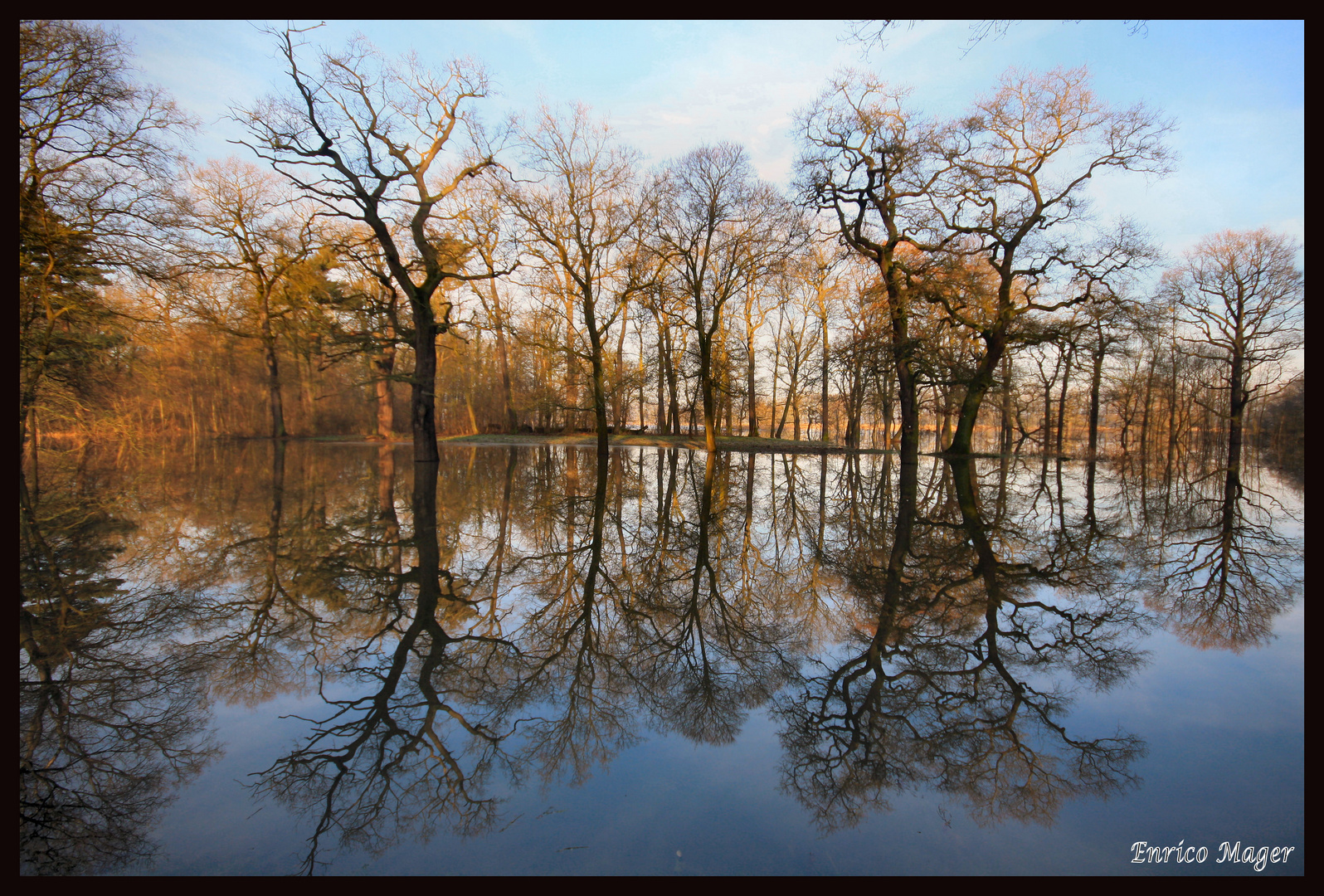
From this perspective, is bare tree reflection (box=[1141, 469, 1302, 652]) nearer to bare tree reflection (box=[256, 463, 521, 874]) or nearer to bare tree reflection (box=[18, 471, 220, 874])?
bare tree reflection (box=[256, 463, 521, 874])

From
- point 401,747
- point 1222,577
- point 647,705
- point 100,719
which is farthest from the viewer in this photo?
point 1222,577

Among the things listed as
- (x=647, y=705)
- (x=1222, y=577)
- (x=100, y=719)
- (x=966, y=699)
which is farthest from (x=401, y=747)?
(x=1222, y=577)

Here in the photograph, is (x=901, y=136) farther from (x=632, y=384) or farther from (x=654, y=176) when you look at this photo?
(x=632, y=384)

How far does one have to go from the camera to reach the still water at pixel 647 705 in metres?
1.99

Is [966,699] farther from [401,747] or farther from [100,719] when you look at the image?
[100,719]

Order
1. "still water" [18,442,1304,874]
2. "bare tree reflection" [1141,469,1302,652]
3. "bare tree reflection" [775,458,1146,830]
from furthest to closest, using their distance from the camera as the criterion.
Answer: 1. "bare tree reflection" [1141,469,1302,652]
2. "bare tree reflection" [775,458,1146,830]
3. "still water" [18,442,1304,874]

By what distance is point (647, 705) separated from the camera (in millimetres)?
2990

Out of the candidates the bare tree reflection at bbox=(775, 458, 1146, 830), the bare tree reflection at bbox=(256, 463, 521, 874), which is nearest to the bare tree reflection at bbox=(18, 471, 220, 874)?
the bare tree reflection at bbox=(256, 463, 521, 874)

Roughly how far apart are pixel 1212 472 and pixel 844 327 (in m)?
15.3

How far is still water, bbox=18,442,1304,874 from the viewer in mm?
1989

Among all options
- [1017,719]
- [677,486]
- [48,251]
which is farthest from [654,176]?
[1017,719]

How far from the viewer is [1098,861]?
6.26 ft

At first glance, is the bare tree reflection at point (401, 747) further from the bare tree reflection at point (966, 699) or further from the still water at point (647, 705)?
the bare tree reflection at point (966, 699)

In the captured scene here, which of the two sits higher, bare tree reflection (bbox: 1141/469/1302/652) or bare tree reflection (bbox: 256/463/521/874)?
bare tree reflection (bbox: 256/463/521/874)
